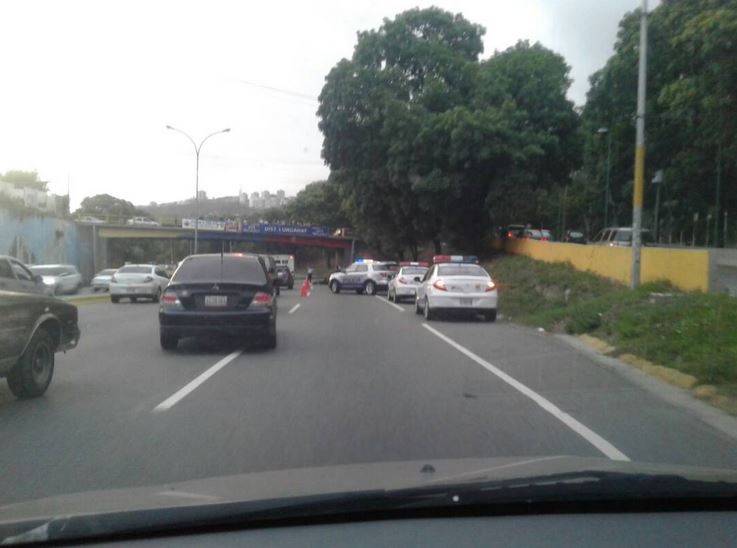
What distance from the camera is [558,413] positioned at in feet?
30.2

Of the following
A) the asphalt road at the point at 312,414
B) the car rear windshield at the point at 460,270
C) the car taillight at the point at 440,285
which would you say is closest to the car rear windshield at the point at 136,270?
the car rear windshield at the point at 460,270

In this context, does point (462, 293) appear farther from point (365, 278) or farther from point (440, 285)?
point (365, 278)

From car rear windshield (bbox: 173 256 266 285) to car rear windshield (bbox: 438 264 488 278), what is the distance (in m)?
7.86

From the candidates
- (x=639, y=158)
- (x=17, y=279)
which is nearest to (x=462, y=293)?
(x=639, y=158)

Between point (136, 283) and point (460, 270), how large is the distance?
1359 cm

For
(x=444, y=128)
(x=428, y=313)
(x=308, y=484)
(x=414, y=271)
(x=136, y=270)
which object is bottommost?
(x=428, y=313)

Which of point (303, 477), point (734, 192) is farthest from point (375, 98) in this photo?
point (303, 477)

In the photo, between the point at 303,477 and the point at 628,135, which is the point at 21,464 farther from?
the point at 628,135

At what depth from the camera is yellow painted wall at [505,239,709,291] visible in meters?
19.3

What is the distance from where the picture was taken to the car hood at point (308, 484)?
3.81 metres

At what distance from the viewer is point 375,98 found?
43.8 meters

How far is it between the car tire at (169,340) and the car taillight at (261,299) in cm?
147

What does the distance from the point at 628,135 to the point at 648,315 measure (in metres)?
29.7

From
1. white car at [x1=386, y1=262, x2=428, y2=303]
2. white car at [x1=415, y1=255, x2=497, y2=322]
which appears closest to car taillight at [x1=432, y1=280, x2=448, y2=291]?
white car at [x1=415, y1=255, x2=497, y2=322]
